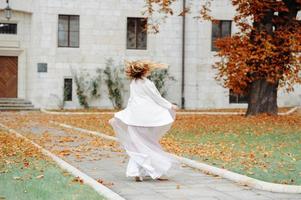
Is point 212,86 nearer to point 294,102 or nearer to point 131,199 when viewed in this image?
point 294,102

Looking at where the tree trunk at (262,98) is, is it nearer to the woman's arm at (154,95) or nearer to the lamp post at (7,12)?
the lamp post at (7,12)

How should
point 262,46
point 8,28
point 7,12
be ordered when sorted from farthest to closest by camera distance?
point 8,28
point 7,12
point 262,46

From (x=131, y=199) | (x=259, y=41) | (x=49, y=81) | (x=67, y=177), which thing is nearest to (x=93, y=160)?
(x=67, y=177)

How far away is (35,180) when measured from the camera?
10.5m

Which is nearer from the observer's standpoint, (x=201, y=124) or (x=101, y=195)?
(x=101, y=195)

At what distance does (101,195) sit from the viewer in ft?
30.0

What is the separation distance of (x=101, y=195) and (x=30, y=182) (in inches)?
63.4

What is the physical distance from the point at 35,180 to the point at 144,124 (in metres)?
1.86

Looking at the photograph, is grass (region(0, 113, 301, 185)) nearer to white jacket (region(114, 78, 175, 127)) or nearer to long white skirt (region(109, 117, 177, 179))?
long white skirt (region(109, 117, 177, 179))

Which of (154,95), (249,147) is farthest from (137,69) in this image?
(249,147)

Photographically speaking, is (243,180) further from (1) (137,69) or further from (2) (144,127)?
(1) (137,69)

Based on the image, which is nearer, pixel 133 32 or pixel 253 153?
pixel 253 153

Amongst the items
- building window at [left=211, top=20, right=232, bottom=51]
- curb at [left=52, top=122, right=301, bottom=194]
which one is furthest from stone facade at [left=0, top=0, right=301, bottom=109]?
curb at [left=52, top=122, right=301, bottom=194]

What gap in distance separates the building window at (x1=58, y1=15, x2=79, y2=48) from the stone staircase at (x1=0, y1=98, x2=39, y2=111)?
3.74 metres
